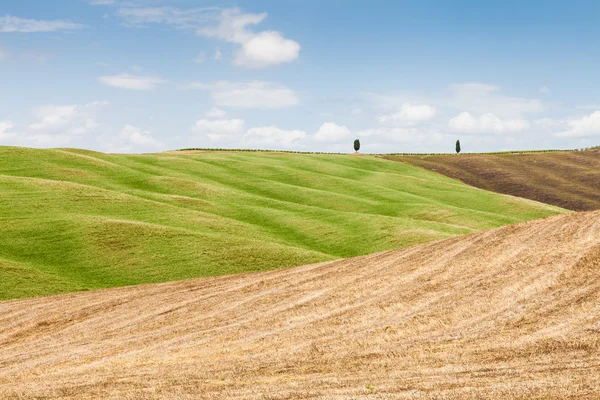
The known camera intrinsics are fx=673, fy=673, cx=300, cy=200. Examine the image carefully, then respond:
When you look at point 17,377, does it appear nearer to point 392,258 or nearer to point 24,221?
point 392,258

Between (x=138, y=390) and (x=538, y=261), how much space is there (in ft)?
53.9

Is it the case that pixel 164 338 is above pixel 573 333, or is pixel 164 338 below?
below

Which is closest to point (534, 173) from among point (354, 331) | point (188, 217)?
point (188, 217)

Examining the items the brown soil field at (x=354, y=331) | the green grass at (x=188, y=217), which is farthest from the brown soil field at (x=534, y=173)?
the brown soil field at (x=354, y=331)

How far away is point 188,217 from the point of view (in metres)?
56.4

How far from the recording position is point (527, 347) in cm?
1805

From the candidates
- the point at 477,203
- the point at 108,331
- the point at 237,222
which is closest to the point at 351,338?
the point at 108,331

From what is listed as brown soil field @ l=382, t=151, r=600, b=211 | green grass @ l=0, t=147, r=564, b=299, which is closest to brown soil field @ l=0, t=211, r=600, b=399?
green grass @ l=0, t=147, r=564, b=299

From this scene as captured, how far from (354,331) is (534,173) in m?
99.5

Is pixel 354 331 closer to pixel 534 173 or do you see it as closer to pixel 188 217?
pixel 188 217

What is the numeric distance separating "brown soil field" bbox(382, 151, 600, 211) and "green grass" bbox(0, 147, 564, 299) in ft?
37.7

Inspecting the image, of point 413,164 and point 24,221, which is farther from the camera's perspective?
point 413,164

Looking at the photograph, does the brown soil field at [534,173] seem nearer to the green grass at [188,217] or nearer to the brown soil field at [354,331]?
the green grass at [188,217]

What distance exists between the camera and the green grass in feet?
145
